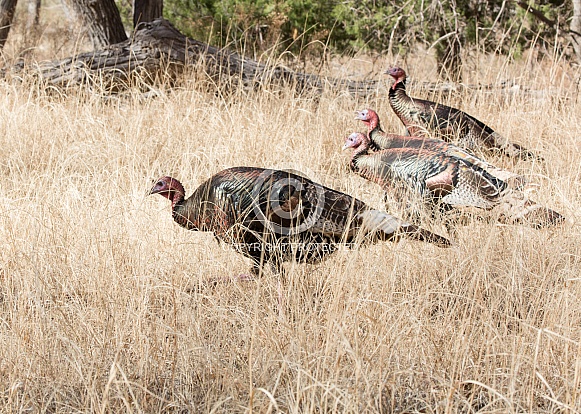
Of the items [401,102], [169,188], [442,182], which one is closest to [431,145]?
[442,182]

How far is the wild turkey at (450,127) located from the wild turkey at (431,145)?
0.42 metres

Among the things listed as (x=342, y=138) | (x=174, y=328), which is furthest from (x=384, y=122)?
(x=174, y=328)

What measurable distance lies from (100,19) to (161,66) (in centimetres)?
129

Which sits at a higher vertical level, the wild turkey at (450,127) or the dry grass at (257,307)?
the wild turkey at (450,127)

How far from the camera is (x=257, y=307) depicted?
2637 millimetres

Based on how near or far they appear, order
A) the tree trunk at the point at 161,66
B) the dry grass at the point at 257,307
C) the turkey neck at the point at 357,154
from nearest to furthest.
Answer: the dry grass at the point at 257,307, the turkey neck at the point at 357,154, the tree trunk at the point at 161,66

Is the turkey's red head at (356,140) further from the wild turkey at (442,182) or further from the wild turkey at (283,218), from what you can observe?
the wild turkey at (283,218)

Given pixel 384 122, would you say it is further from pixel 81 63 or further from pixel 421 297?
pixel 421 297

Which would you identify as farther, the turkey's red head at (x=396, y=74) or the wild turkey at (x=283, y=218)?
the turkey's red head at (x=396, y=74)

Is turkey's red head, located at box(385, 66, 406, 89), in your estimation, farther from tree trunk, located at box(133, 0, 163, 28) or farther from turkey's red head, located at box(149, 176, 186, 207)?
tree trunk, located at box(133, 0, 163, 28)

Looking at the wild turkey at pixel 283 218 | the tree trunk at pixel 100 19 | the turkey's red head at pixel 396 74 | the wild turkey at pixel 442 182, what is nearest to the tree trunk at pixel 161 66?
the tree trunk at pixel 100 19

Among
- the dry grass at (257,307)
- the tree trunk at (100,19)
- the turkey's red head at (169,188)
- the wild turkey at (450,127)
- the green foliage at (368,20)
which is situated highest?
the green foliage at (368,20)

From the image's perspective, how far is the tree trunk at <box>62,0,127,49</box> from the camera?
7.08 meters

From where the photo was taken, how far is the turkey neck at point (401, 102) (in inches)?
204
